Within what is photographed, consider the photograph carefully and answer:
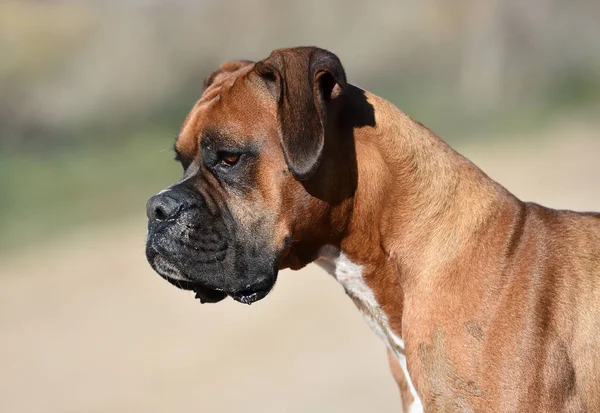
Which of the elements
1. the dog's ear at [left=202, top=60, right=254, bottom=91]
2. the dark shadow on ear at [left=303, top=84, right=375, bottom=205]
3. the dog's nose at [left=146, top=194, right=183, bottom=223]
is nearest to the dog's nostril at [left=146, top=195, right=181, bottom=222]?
the dog's nose at [left=146, top=194, right=183, bottom=223]

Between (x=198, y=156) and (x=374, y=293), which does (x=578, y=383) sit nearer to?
(x=374, y=293)

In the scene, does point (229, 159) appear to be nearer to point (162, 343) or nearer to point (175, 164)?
point (162, 343)

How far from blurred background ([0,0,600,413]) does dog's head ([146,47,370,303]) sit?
140 cm

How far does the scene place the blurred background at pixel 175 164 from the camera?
8109 millimetres

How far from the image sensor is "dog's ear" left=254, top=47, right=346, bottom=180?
144 inches

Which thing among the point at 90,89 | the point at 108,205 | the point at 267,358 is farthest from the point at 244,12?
the point at 267,358

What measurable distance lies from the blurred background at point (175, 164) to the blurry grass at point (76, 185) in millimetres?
35

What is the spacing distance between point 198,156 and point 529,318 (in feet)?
5.33

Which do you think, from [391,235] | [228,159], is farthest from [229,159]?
[391,235]

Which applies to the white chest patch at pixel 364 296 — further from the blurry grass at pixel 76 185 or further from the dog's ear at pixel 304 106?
the blurry grass at pixel 76 185

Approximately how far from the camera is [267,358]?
8.37 meters

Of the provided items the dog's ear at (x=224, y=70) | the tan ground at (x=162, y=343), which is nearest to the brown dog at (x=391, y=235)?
the dog's ear at (x=224, y=70)

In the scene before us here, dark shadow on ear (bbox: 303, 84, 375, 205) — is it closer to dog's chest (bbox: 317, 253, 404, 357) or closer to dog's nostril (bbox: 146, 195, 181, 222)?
dog's chest (bbox: 317, 253, 404, 357)

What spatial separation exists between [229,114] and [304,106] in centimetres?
38
